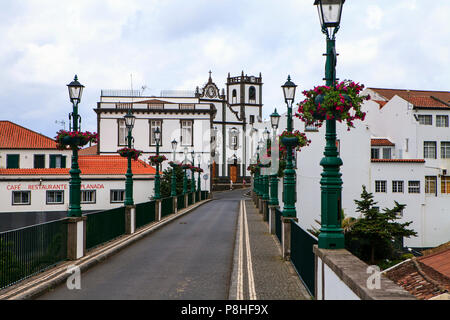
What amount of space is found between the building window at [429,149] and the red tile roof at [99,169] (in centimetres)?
2881

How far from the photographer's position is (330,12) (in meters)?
7.57

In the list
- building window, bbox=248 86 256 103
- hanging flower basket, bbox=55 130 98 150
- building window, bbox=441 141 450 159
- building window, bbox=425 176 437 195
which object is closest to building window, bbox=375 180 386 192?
building window, bbox=425 176 437 195

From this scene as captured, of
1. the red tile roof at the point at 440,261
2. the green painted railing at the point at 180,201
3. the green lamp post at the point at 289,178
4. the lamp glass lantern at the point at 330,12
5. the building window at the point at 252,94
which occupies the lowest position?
the red tile roof at the point at 440,261

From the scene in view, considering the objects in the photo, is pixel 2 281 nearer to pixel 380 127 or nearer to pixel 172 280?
pixel 172 280

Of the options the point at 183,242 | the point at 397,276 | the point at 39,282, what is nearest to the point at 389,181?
the point at 397,276

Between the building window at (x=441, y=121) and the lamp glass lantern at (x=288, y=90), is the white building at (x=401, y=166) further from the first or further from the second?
the lamp glass lantern at (x=288, y=90)

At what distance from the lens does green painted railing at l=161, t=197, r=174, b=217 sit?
2837 centimetres

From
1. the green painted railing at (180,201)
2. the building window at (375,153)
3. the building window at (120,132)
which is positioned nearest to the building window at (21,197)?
the green painted railing at (180,201)

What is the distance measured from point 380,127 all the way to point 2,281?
168ft

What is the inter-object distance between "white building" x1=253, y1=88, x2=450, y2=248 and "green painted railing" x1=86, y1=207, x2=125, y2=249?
29689 millimetres

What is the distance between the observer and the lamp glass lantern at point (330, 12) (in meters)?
7.50

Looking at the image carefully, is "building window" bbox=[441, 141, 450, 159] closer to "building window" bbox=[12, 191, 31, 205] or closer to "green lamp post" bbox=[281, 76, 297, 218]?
"green lamp post" bbox=[281, 76, 297, 218]

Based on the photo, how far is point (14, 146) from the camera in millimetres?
48094
